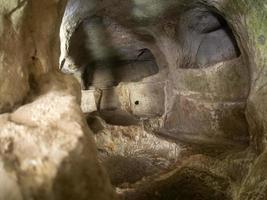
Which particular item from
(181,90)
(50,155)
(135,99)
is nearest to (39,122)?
(50,155)

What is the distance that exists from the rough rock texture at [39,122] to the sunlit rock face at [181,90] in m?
1.17

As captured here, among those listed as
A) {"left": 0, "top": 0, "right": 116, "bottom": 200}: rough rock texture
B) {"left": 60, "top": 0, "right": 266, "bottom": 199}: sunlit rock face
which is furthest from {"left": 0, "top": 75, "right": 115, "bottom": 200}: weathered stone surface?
{"left": 60, "top": 0, "right": 266, "bottom": 199}: sunlit rock face

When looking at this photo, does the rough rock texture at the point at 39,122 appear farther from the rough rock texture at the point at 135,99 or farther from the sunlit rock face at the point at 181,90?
the sunlit rock face at the point at 181,90

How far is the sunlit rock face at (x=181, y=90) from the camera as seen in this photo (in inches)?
91.6

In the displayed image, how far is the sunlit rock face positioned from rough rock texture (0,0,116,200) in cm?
117

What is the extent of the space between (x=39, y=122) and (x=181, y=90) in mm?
2758

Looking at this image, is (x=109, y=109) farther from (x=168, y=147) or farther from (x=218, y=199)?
(x=218, y=199)

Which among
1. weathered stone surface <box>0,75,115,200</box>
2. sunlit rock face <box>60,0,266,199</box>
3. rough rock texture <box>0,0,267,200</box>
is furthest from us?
sunlit rock face <box>60,0,266,199</box>

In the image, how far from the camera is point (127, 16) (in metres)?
3.49

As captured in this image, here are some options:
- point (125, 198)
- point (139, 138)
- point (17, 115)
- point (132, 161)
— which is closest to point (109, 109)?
point (139, 138)

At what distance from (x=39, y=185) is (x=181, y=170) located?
1721mm

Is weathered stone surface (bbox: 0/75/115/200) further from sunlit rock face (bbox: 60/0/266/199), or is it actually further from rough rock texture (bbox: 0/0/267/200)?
sunlit rock face (bbox: 60/0/266/199)

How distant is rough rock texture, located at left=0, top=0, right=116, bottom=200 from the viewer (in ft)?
2.98

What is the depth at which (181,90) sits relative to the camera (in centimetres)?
367
